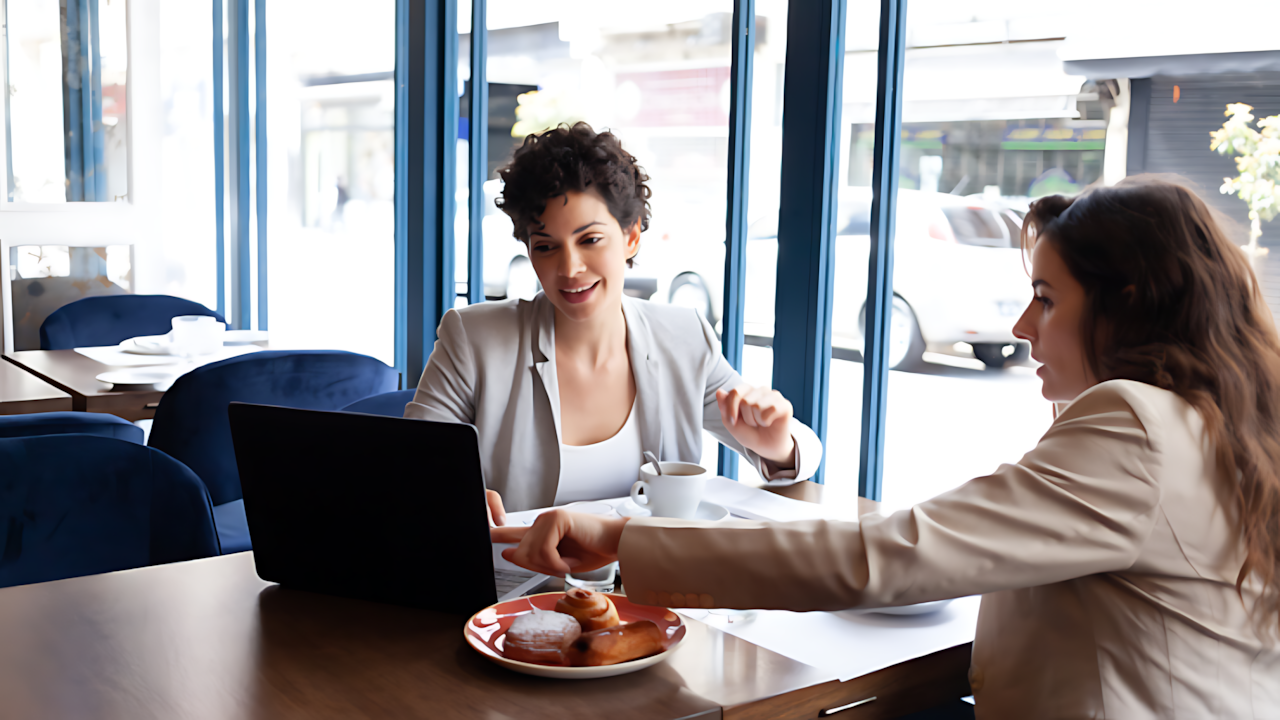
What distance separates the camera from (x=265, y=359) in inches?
92.1

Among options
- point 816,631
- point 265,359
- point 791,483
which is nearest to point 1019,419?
point 791,483

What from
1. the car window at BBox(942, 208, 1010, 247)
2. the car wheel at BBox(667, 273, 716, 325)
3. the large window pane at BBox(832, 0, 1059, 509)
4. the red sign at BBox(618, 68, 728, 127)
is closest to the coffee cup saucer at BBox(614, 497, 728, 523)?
the large window pane at BBox(832, 0, 1059, 509)

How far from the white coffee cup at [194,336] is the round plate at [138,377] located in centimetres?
20

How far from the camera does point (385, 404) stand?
80.7 inches

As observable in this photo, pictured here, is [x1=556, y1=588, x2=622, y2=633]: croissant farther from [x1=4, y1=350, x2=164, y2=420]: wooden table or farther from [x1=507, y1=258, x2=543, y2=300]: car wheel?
[x1=507, y1=258, x2=543, y2=300]: car wheel

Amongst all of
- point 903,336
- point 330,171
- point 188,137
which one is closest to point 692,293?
point 903,336

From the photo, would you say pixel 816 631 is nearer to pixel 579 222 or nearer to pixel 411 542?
pixel 411 542

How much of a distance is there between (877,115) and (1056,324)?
1229 millimetres

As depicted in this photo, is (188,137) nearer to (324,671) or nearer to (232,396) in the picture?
(232,396)

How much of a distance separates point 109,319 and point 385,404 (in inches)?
78.6

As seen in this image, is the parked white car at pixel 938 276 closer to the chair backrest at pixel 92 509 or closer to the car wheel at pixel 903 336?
the car wheel at pixel 903 336

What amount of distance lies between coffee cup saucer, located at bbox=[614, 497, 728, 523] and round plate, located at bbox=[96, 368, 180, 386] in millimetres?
1562

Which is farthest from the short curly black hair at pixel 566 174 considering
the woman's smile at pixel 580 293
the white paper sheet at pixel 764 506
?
the white paper sheet at pixel 764 506

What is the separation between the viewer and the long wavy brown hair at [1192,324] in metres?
0.87
